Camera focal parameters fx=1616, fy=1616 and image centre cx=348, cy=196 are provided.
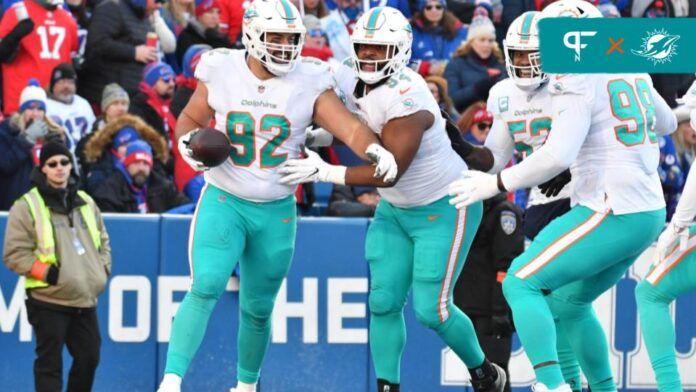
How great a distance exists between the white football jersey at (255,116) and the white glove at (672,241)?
208 centimetres

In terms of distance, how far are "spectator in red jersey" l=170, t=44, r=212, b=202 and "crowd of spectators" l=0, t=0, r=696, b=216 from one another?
0.01m

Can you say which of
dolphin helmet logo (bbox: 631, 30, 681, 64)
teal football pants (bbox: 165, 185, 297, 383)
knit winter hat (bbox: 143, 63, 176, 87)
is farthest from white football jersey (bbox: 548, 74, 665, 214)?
knit winter hat (bbox: 143, 63, 176, 87)

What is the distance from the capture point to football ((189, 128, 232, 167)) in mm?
8383

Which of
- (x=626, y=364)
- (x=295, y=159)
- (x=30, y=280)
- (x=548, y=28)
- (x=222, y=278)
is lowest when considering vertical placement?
(x=626, y=364)

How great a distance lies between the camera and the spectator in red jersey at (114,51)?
42.9 ft

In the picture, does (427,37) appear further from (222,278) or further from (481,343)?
(222,278)

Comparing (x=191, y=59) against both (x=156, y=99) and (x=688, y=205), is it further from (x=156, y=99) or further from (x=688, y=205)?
(x=688, y=205)

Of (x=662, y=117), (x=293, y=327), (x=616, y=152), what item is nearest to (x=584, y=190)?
(x=616, y=152)

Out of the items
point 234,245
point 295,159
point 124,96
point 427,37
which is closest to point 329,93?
point 295,159

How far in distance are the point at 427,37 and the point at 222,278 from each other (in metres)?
6.09

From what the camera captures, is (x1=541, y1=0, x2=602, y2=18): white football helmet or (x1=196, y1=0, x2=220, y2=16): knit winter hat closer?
(x1=541, y1=0, x2=602, y2=18): white football helmet

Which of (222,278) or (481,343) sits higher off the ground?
(222,278)

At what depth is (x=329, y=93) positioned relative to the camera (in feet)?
28.7

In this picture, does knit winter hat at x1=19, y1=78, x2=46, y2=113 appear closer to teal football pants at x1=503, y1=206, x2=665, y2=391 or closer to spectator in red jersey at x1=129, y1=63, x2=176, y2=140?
spectator in red jersey at x1=129, y1=63, x2=176, y2=140
